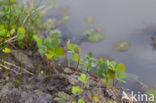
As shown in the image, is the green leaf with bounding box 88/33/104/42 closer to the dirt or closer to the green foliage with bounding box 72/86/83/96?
the dirt

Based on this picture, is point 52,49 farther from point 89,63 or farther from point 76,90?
point 76,90

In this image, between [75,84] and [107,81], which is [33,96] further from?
[107,81]

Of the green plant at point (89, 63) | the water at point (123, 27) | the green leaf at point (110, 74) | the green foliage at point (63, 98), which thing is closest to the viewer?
the green foliage at point (63, 98)

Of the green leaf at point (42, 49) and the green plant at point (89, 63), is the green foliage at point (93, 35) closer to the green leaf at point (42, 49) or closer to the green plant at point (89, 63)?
the green plant at point (89, 63)

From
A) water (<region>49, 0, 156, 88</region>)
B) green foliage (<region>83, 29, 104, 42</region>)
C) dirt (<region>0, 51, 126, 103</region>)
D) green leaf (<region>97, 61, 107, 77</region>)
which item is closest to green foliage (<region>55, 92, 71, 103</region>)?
dirt (<region>0, 51, 126, 103</region>)

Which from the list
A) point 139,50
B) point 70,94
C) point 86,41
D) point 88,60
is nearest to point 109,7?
point 86,41

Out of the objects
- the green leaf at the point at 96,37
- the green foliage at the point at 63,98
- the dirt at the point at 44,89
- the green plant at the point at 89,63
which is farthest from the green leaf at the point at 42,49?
the green leaf at the point at 96,37
